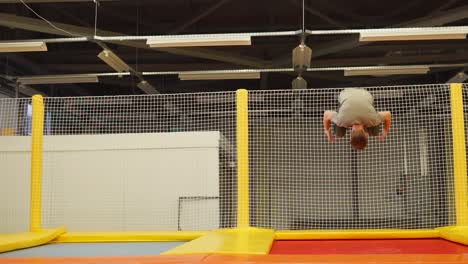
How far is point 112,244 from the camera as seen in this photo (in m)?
4.25

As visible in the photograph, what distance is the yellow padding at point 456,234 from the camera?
152 inches

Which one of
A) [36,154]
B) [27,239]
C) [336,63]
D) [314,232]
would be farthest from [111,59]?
[336,63]

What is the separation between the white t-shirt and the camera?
371 cm

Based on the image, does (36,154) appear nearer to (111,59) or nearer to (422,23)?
(111,59)

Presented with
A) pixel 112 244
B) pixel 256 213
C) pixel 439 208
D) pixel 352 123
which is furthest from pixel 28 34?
pixel 439 208

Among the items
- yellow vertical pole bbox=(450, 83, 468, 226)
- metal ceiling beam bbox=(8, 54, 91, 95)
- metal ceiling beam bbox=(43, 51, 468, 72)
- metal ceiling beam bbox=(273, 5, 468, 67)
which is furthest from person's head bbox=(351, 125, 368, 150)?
metal ceiling beam bbox=(8, 54, 91, 95)

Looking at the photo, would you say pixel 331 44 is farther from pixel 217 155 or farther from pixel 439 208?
pixel 439 208

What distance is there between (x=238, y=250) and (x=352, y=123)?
1.52 m

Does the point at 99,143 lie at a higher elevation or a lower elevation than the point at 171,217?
higher

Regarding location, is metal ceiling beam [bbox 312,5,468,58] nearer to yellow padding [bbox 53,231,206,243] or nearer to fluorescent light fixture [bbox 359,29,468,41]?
fluorescent light fixture [bbox 359,29,468,41]

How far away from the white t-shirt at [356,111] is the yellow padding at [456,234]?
115cm

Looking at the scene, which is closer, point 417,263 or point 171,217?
point 417,263

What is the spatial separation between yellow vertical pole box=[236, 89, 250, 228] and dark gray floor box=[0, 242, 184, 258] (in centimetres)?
68

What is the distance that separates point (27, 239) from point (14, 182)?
2.66m
